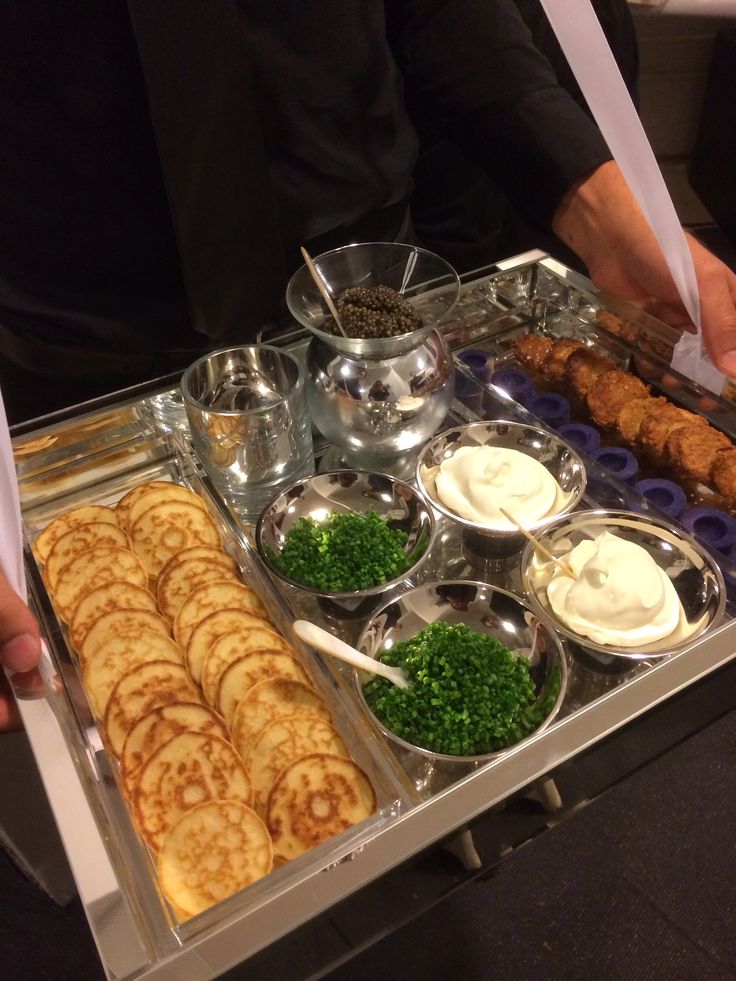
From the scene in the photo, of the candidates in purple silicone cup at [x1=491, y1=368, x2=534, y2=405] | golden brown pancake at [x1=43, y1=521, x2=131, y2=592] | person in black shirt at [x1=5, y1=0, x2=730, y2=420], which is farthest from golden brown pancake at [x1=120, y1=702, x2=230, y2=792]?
purple silicone cup at [x1=491, y1=368, x2=534, y2=405]

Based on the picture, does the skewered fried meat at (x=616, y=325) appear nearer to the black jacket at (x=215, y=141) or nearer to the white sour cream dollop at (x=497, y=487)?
the black jacket at (x=215, y=141)

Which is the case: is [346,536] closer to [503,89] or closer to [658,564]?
[658,564]

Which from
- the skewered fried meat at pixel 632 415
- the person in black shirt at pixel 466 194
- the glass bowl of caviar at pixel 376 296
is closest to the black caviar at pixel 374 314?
the glass bowl of caviar at pixel 376 296

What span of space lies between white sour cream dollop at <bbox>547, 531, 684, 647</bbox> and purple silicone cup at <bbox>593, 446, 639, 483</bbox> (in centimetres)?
26

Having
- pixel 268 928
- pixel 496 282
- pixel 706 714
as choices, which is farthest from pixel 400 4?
pixel 268 928

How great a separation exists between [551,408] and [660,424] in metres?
0.21

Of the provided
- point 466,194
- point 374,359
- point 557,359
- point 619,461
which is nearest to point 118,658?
point 374,359

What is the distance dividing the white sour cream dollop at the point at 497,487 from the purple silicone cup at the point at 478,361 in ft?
1.00

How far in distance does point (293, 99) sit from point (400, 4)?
0.40m

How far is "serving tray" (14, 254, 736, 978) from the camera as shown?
Result: 76cm

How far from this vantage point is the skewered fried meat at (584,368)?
1515mm

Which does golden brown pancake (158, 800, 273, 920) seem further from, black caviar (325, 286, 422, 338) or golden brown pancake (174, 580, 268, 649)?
black caviar (325, 286, 422, 338)

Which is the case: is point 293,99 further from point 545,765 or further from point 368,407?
point 545,765

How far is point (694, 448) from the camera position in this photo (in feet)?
4.39
